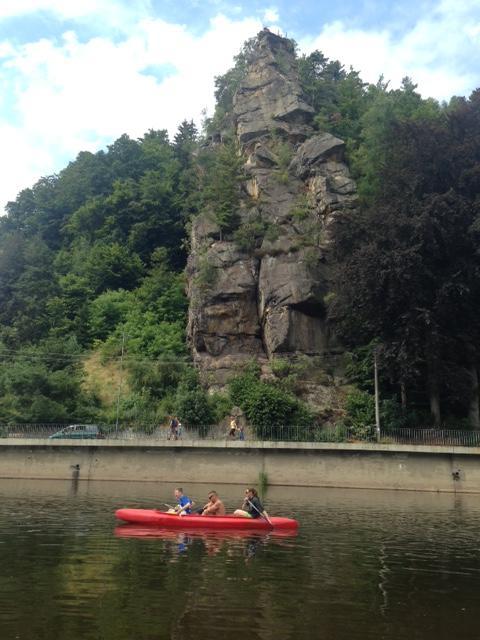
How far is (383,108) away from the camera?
176 feet

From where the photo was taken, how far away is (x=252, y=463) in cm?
3403

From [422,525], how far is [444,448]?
1194 cm

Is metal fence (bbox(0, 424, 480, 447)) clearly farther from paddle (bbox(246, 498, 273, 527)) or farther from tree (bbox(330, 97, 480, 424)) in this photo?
paddle (bbox(246, 498, 273, 527))

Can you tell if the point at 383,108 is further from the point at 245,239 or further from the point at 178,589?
the point at 178,589

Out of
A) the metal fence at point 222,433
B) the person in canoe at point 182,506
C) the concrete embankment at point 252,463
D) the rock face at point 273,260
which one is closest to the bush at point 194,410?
the metal fence at point 222,433

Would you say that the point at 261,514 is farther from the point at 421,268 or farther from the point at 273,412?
the point at 421,268

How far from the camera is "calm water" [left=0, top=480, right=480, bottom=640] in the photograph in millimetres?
9836

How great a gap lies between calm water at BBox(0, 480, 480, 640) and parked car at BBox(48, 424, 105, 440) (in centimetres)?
1345

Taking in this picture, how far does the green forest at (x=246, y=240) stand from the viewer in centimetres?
3697

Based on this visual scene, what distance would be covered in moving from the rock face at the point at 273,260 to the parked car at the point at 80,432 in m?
9.55

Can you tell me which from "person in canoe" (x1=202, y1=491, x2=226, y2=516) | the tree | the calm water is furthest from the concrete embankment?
"person in canoe" (x1=202, y1=491, x2=226, y2=516)

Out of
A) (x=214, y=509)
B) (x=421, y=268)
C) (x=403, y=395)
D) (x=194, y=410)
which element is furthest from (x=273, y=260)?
(x=214, y=509)

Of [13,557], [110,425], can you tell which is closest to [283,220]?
[110,425]

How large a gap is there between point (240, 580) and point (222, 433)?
25218 millimetres
